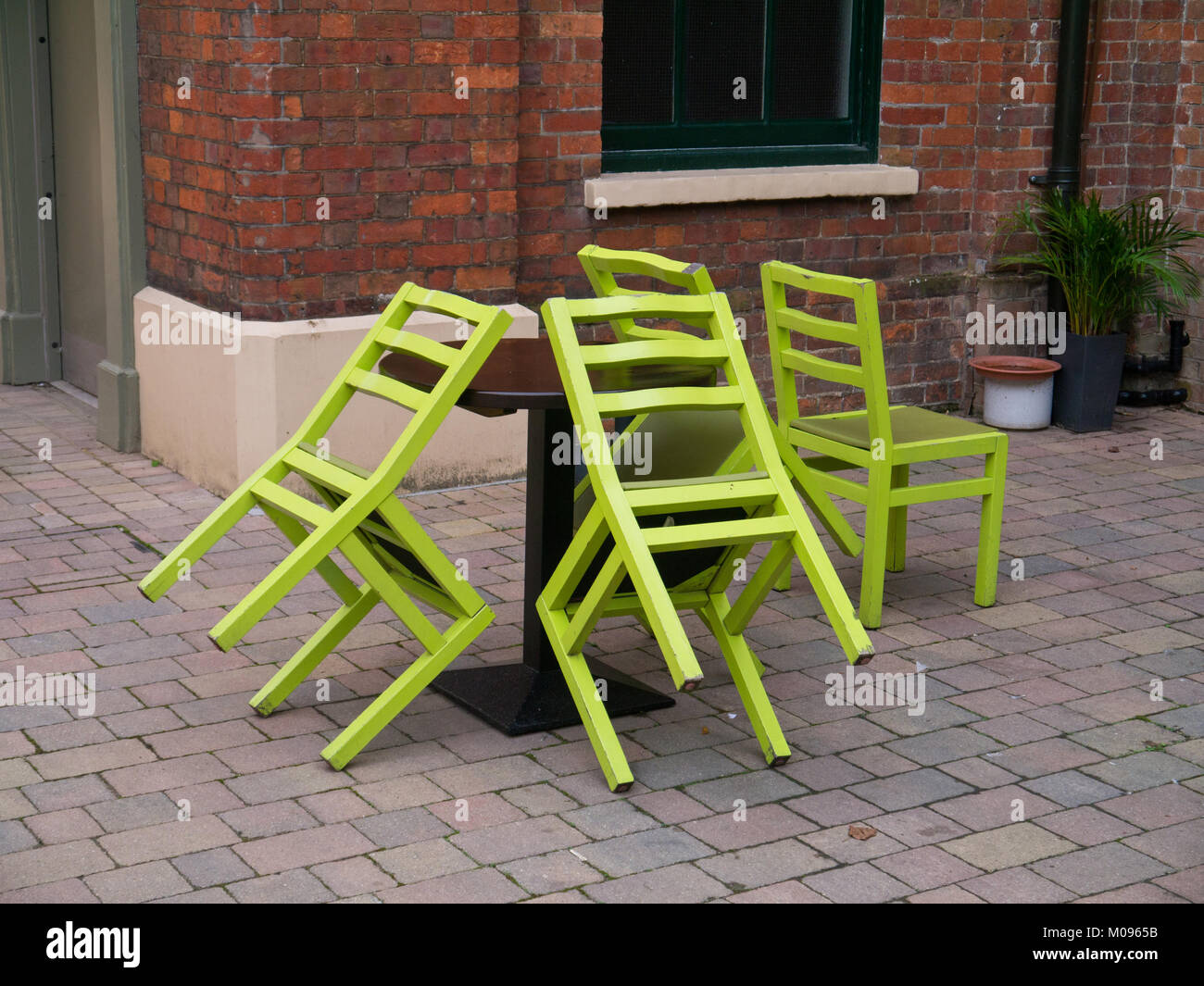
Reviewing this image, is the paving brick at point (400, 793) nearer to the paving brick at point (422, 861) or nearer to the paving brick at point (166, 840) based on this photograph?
the paving brick at point (422, 861)

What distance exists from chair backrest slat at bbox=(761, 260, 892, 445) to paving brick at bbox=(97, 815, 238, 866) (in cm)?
236

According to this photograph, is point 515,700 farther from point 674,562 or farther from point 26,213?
point 26,213

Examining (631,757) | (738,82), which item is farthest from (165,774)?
(738,82)

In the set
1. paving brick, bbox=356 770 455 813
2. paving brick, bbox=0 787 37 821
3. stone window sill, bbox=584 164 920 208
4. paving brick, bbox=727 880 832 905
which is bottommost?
paving brick, bbox=727 880 832 905

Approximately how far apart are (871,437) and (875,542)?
0.33 metres

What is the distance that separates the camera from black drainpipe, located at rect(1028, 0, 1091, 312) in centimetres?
770

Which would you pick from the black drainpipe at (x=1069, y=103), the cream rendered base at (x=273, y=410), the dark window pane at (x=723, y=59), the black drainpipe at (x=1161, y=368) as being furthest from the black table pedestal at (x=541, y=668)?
the black drainpipe at (x=1161, y=368)

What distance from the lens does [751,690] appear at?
13.5ft

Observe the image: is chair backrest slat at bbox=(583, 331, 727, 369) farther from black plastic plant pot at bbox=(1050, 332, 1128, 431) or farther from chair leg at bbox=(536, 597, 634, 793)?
black plastic plant pot at bbox=(1050, 332, 1128, 431)

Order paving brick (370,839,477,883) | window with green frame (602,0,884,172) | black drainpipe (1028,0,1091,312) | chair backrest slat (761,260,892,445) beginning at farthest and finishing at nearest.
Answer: black drainpipe (1028,0,1091,312) → window with green frame (602,0,884,172) → chair backrest slat (761,260,892,445) → paving brick (370,839,477,883)

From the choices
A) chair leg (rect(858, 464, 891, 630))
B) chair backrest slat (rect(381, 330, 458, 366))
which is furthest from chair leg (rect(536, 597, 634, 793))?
chair leg (rect(858, 464, 891, 630))

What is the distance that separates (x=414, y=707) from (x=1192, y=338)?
5.24 metres

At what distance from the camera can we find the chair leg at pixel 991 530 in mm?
5262

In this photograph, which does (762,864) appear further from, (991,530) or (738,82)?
(738,82)
